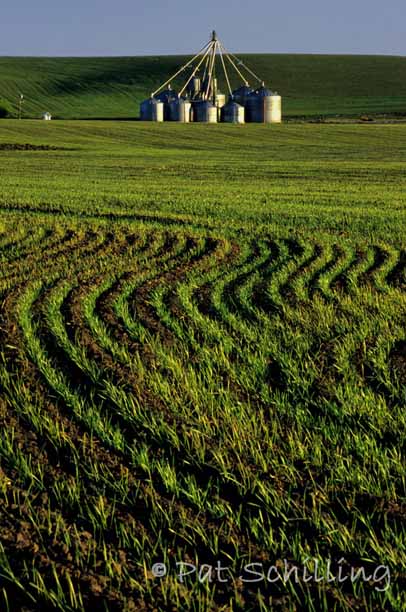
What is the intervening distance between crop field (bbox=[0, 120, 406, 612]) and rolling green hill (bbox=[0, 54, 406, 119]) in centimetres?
9859

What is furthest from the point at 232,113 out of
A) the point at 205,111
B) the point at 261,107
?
the point at 261,107

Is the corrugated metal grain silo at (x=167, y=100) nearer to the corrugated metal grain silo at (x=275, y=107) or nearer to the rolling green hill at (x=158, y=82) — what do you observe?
the corrugated metal grain silo at (x=275, y=107)

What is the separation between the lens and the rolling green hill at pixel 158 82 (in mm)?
123794

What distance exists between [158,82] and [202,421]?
148919 mm

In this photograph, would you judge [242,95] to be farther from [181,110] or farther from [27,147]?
[27,147]

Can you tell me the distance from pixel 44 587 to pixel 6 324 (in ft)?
17.0

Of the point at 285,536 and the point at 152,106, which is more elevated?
the point at 152,106

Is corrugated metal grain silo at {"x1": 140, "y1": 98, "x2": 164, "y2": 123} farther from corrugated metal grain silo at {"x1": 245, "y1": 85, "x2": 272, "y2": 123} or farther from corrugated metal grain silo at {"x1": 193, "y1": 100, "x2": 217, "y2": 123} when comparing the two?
corrugated metal grain silo at {"x1": 245, "y1": 85, "x2": 272, "y2": 123}

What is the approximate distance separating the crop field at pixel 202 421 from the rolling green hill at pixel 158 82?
323 ft

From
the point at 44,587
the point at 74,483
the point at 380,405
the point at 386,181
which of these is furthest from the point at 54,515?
the point at 386,181

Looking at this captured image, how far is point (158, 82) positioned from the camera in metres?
148

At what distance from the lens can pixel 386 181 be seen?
29.2 m

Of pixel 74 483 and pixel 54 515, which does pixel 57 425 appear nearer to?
pixel 74 483

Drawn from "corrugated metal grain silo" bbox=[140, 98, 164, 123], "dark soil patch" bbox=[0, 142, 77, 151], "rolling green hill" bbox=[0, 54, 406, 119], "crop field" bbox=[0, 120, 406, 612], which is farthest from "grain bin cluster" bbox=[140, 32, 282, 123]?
"crop field" bbox=[0, 120, 406, 612]
